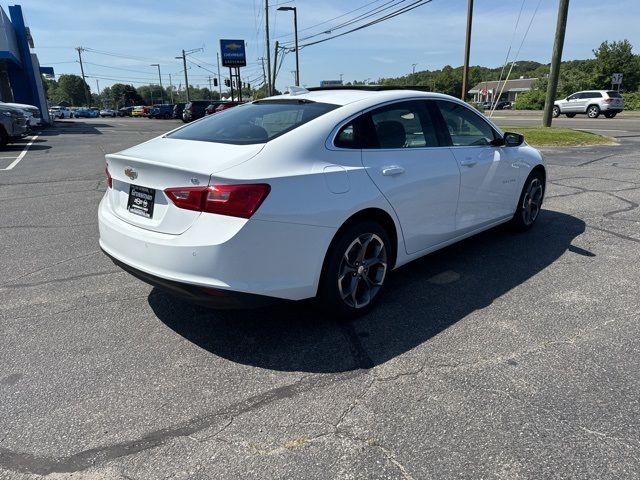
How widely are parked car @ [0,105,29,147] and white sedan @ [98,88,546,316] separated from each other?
49.8ft

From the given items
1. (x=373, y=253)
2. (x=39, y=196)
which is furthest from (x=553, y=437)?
(x=39, y=196)

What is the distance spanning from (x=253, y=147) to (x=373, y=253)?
123 cm

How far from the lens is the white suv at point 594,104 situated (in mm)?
32625

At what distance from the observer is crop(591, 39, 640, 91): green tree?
5628 centimetres

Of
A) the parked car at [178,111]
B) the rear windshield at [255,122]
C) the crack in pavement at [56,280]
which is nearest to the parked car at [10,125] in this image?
the crack in pavement at [56,280]

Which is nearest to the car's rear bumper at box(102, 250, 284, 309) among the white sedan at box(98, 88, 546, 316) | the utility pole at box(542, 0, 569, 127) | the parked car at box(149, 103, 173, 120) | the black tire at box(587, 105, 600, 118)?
the white sedan at box(98, 88, 546, 316)

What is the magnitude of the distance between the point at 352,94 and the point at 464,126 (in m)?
1.26

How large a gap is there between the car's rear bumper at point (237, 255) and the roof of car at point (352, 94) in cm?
127

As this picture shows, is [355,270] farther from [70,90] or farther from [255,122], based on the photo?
[70,90]

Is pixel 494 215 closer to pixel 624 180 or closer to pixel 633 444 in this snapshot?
pixel 633 444

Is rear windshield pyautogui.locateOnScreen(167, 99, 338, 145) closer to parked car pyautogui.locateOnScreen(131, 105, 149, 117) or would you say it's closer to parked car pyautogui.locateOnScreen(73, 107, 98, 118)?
parked car pyautogui.locateOnScreen(131, 105, 149, 117)

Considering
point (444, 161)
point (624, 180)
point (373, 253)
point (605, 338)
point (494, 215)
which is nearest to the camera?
point (605, 338)

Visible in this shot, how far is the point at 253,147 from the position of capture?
10.2 ft

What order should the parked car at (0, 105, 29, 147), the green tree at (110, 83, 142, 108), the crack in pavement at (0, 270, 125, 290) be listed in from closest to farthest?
1. the crack in pavement at (0, 270, 125, 290)
2. the parked car at (0, 105, 29, 147)
3. the green tree at (110, 83, 142, 108)
